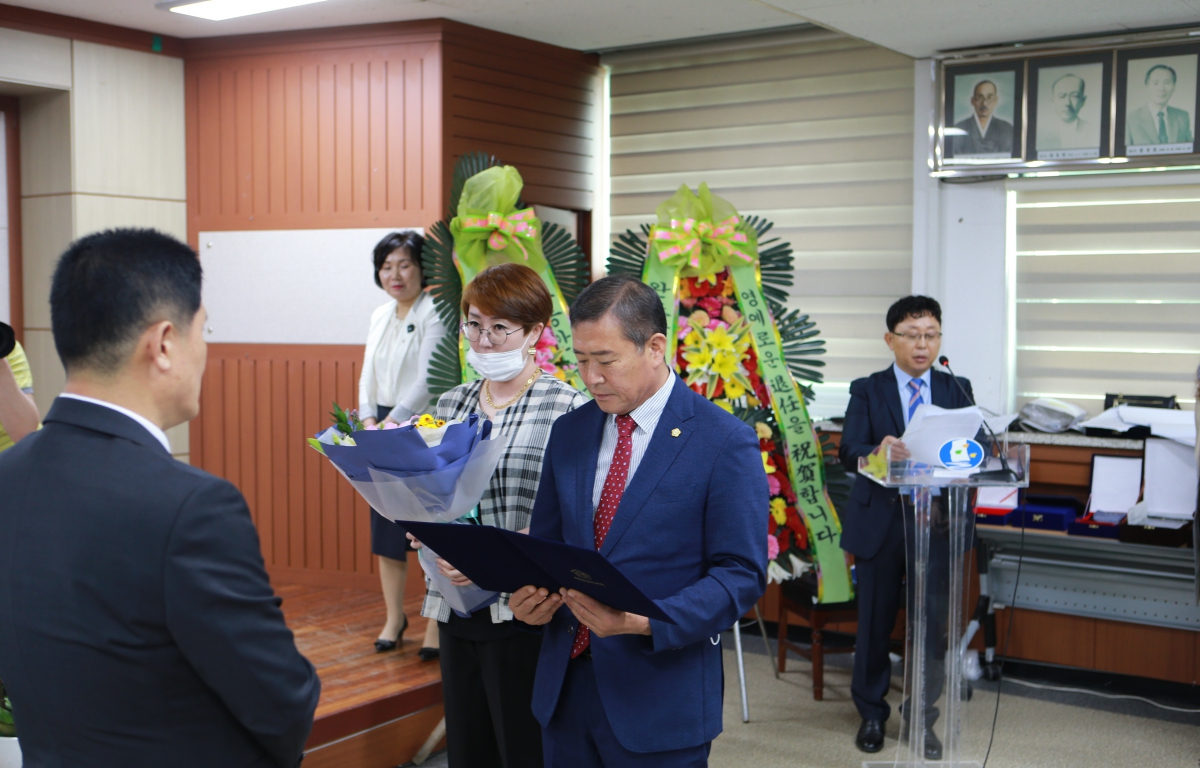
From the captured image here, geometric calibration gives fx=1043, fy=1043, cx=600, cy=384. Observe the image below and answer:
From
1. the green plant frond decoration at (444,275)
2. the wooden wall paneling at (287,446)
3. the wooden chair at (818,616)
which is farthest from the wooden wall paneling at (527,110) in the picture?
the wooden chair at (818,616)

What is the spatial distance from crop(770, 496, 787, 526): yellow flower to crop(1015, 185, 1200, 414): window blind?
164 cm

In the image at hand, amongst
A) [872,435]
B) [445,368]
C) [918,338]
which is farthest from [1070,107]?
[445,368]

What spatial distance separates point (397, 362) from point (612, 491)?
2.45 meters

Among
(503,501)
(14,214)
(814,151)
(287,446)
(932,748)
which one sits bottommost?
(932,748)

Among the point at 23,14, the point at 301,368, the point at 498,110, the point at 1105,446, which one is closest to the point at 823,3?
the point at 498,110

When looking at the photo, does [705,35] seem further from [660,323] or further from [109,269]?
[109,269]

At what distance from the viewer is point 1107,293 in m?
4.77

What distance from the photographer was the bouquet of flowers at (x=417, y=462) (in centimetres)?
203

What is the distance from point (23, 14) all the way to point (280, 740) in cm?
470

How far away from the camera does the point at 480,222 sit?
4.07m

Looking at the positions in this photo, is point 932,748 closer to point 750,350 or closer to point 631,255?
point 750,350

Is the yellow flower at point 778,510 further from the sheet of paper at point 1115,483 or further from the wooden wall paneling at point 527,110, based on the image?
the wooden wall paneling at point 527,110

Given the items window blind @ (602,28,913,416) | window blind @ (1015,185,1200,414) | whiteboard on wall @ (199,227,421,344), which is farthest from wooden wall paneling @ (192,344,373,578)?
window blind @ (1015,185,1200,414)

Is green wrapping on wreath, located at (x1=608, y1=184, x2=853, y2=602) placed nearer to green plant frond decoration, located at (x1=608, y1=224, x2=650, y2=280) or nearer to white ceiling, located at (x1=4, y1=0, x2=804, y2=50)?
green plant frond decoration, located at (x1=608, y1=224, x2=650, y2=280)
